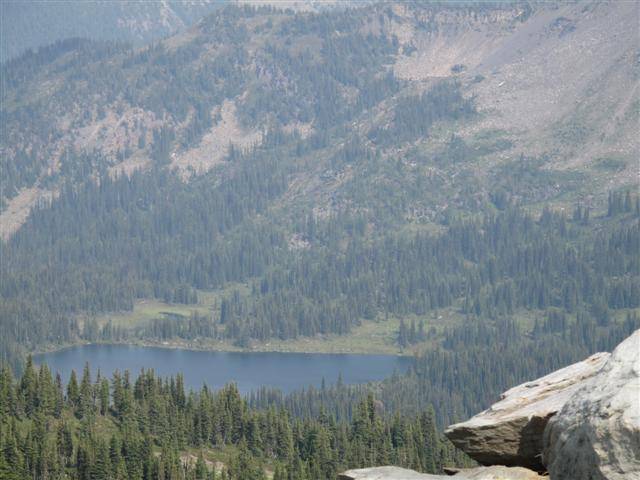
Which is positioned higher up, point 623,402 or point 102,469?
point 623,402

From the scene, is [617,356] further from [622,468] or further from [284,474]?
[284,474]

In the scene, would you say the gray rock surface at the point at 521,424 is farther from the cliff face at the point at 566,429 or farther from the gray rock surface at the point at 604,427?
the gray rock surface at the point at 604,427

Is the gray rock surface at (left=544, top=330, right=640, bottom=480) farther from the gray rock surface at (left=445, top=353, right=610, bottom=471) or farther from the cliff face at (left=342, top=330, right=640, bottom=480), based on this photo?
the gray rock surface at (left=445, top=353, right=610, bottom=471)

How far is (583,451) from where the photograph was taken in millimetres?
50969

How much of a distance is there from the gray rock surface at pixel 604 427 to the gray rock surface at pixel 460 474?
3765 mm

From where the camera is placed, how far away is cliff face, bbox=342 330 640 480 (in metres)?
49.1

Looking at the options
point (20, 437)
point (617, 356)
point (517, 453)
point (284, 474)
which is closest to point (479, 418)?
point (517, 453)

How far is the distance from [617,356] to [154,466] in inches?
5654

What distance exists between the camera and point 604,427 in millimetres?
49469

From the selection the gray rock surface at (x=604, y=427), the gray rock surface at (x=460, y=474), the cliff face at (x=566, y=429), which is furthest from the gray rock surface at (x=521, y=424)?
the gray rock surface at (x=604, y=427)

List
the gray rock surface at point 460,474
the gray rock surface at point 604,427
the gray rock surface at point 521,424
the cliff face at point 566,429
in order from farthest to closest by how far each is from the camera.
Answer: the gray rock surface at point 521,424 < the gray rock surface at point 460,474 < the cliff face at point 566,429 < the gray rock surface at point 604,427

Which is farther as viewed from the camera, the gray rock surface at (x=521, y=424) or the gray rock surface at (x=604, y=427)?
the gray rock surface at (x=521, y=424)

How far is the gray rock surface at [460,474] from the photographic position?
5834 cm

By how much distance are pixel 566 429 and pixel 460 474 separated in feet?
29.2
